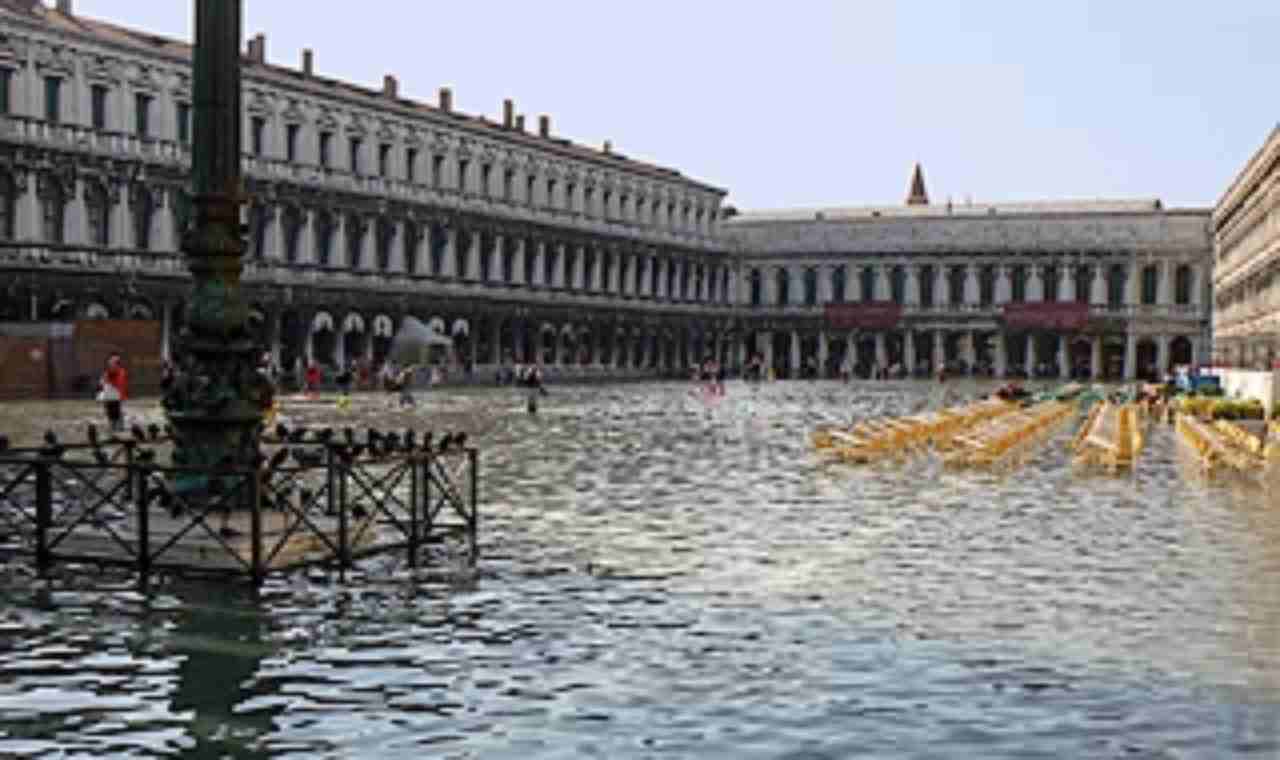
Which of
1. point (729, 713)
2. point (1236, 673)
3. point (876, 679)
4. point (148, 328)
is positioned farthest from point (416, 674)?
point (148, 328)

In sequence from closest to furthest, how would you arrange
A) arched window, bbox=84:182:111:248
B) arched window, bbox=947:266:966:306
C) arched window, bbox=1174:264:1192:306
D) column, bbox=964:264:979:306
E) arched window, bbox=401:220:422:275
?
1. arched window, bbox=84:182:111:248
2. arched window, bbox=401:220:422:275
3. arched window, bbox=1174:264:1192:306
4. column, bbox=964:264:979:306
5. arched window, bbox=947:266:966:306

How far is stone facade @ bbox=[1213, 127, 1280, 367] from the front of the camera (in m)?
59.4

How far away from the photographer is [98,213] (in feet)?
192

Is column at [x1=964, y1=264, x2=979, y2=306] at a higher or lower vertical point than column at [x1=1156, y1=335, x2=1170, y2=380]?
higher

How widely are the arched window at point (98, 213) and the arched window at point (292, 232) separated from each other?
10.4 m

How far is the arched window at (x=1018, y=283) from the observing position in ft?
368

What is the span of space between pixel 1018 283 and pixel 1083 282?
431 cm

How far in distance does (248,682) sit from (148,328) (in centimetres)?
4494

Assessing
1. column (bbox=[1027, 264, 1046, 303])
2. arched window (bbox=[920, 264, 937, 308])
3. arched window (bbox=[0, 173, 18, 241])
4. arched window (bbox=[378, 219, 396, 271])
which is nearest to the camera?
arched window (bbox=[0, 173, 18, 241])

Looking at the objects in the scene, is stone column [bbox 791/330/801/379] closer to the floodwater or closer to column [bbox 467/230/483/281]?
column [bbox 467/230/483/281]

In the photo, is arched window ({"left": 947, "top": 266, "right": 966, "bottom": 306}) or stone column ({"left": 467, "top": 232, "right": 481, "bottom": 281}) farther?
arched window ({"left": 947, "top": 266, "right": 966, "bottom": 306})

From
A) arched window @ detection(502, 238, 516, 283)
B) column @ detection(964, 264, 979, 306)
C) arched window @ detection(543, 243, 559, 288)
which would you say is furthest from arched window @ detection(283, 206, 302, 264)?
column @ detection(964, 264, 979, 306)

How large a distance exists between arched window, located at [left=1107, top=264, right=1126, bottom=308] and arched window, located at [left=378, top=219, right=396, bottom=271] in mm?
54308

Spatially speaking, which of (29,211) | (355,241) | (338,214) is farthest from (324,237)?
(29,211)
